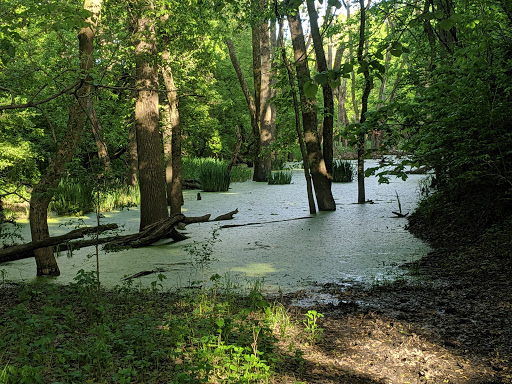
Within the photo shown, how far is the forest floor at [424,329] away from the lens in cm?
255

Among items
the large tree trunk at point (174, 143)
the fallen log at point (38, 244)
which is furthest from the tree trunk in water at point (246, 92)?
the fallen log at point (38, 244)

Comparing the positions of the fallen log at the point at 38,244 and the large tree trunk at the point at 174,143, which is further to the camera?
the large tree trunk at the point at 174,143

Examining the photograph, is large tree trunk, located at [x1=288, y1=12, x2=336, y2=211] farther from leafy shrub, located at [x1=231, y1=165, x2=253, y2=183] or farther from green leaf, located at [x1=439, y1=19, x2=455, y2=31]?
leafy shrub, located at [x1=231, y1=165, x2=253, y2=183]

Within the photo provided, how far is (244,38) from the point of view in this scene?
83.1 feet

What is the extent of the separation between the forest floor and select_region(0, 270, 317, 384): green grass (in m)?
0.26

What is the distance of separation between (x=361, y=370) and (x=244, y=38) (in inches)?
960

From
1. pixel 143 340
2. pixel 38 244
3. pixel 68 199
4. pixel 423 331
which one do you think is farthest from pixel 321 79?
pixel 68 199

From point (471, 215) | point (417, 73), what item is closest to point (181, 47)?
point (417, 73)

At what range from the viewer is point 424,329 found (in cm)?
312

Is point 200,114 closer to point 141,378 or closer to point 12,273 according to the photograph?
point 12,273

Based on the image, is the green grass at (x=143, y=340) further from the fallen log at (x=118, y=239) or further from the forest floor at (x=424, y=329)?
the fallen log at (x=118, y=239)

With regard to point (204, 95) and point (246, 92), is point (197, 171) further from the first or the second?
point (204, 95)

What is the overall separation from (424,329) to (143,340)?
1705 mm

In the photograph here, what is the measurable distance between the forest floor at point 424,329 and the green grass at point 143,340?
265mm
